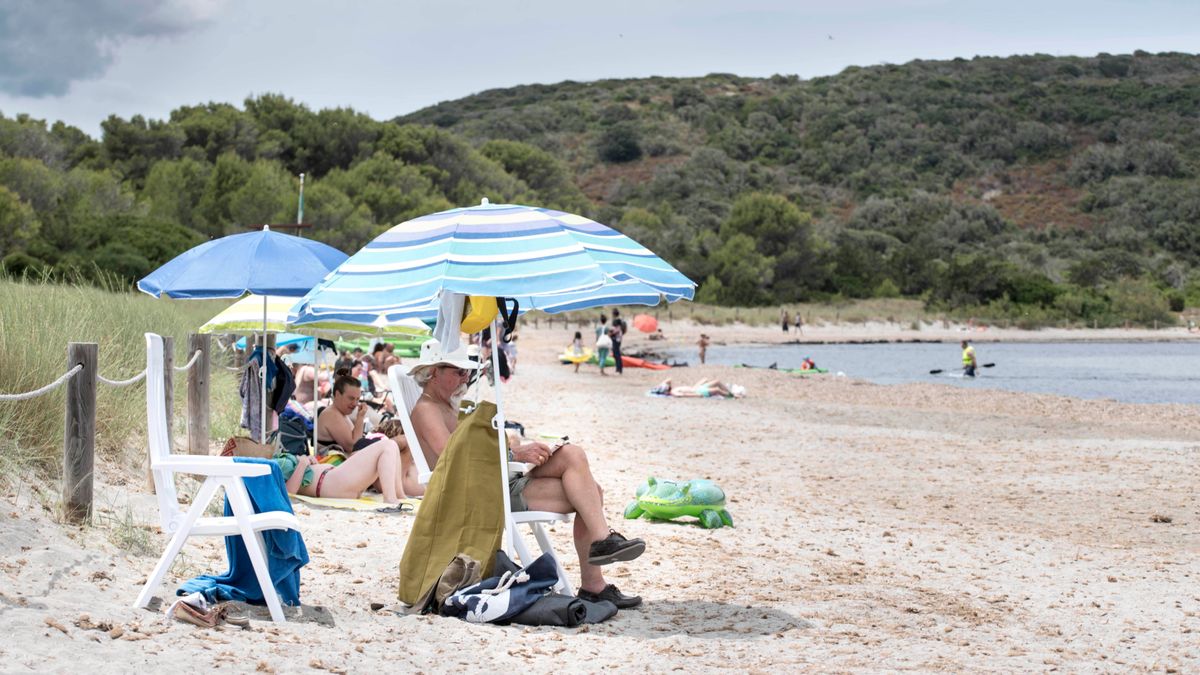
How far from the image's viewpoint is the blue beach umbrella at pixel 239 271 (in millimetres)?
7742

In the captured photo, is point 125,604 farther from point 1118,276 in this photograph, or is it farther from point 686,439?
point 1118,276

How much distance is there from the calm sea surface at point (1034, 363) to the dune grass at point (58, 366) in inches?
809

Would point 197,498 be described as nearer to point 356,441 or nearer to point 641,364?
point 356,441

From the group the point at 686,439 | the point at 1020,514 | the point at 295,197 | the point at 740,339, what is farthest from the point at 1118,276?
the point at 1020,514

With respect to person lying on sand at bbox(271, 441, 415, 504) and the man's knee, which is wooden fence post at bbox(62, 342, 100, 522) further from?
person lying on sand at bbox(271, 441, 415, 504)

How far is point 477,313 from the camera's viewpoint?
19.2ft

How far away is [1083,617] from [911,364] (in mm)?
34769

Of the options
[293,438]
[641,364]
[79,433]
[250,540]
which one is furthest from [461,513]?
[641,364]

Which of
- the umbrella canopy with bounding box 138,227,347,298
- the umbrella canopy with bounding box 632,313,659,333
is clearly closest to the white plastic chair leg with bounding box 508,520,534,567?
the umbrella canopy with bounding box 138,227,347,298

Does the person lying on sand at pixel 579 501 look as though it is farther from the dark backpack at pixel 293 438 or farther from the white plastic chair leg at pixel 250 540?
the dark backpack at pixel 293 438

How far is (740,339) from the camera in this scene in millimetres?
50938

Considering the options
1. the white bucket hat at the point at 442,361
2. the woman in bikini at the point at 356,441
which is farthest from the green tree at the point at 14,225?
the white bucket hat at the point at 442,361

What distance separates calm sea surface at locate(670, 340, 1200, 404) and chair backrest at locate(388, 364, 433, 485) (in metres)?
22.0

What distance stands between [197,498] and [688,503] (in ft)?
12.9
